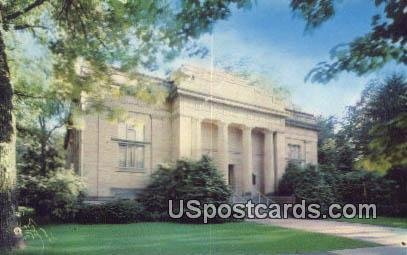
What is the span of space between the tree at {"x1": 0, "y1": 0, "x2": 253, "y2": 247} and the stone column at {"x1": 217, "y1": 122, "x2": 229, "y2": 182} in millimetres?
1744

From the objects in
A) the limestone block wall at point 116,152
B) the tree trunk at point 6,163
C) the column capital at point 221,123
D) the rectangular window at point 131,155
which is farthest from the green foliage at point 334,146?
the tree trunk at point 6,163

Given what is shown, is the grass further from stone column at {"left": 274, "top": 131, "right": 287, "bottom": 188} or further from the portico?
stone column at {"left": 274, "top": 131, "right": 287, "bottom": 188}

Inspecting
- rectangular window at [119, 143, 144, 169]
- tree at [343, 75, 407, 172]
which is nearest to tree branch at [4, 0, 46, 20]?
rectangular window at [119, 143, 144, 169]

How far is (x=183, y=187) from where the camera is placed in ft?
22.3

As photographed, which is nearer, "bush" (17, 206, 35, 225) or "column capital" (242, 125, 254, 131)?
"bush" (17, 206, 35, 225)

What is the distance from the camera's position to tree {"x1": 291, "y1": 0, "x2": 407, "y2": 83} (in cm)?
303

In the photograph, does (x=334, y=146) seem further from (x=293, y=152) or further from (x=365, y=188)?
(x=293, y=152)

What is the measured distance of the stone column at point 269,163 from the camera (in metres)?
7.15

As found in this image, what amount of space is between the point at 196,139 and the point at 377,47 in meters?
3.96

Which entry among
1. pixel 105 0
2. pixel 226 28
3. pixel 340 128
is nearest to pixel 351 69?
pixel 340 128

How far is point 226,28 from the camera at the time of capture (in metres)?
4.80

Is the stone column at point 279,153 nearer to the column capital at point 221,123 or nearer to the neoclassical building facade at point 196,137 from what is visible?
the neoclassical building facade at point 196,137

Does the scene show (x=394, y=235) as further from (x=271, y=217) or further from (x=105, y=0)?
(x=105, y=0)

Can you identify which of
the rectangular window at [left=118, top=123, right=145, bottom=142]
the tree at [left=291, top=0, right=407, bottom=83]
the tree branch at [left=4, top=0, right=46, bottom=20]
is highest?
the tree branch at [left=4, top=0, right=46, bottom=20]
